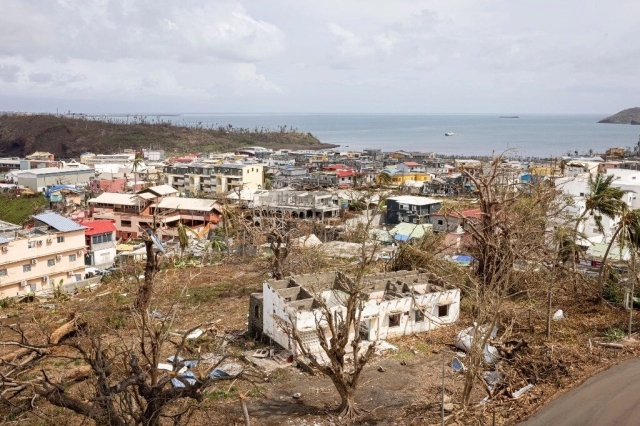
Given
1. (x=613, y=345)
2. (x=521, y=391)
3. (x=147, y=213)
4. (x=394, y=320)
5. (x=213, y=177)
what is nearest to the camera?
(x=521, y=391)

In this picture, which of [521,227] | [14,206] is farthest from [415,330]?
[14,206]

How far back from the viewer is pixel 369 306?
13227mm

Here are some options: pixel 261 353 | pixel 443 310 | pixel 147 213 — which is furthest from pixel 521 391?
pixel 147 213

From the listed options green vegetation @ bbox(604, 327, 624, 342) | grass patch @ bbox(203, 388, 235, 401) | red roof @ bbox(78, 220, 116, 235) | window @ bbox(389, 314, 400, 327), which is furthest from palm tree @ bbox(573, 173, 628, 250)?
red roof @ bbox(78, 220, 116, 235)

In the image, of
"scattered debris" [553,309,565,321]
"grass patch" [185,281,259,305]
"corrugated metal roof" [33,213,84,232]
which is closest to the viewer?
"scattered debris" [553,309,565,321]

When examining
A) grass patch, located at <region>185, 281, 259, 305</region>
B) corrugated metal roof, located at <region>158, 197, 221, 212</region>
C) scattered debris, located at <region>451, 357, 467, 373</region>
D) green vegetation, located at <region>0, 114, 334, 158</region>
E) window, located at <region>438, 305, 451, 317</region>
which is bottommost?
grass patch, located at <region>185, 281, 259, 305</region>

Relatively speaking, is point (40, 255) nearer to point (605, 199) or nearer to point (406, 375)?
point (406, 375)

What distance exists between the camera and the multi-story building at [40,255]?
2248 centimetres

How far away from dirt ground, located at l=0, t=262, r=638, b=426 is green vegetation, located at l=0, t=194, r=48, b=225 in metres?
29.5

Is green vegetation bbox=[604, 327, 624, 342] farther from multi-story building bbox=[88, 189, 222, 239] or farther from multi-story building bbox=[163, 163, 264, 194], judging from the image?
multi-story building bbox=[163, 163, 264, 194]

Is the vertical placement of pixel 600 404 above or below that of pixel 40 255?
above

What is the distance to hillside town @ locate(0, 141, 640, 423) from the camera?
11656mm

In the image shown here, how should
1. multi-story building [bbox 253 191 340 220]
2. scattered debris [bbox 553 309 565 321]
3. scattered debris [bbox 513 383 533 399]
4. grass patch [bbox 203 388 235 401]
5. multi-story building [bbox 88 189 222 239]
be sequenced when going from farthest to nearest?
multi-story building [bbox 253 191 340 220], multi-story building [bbox 88 189 222 239], scattered debris [bbox 553 309 565 321], grass patch [bbox 203 388 235 401], scattered debris [bbox 513 383 533 399]

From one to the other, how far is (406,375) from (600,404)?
365 centimetres
